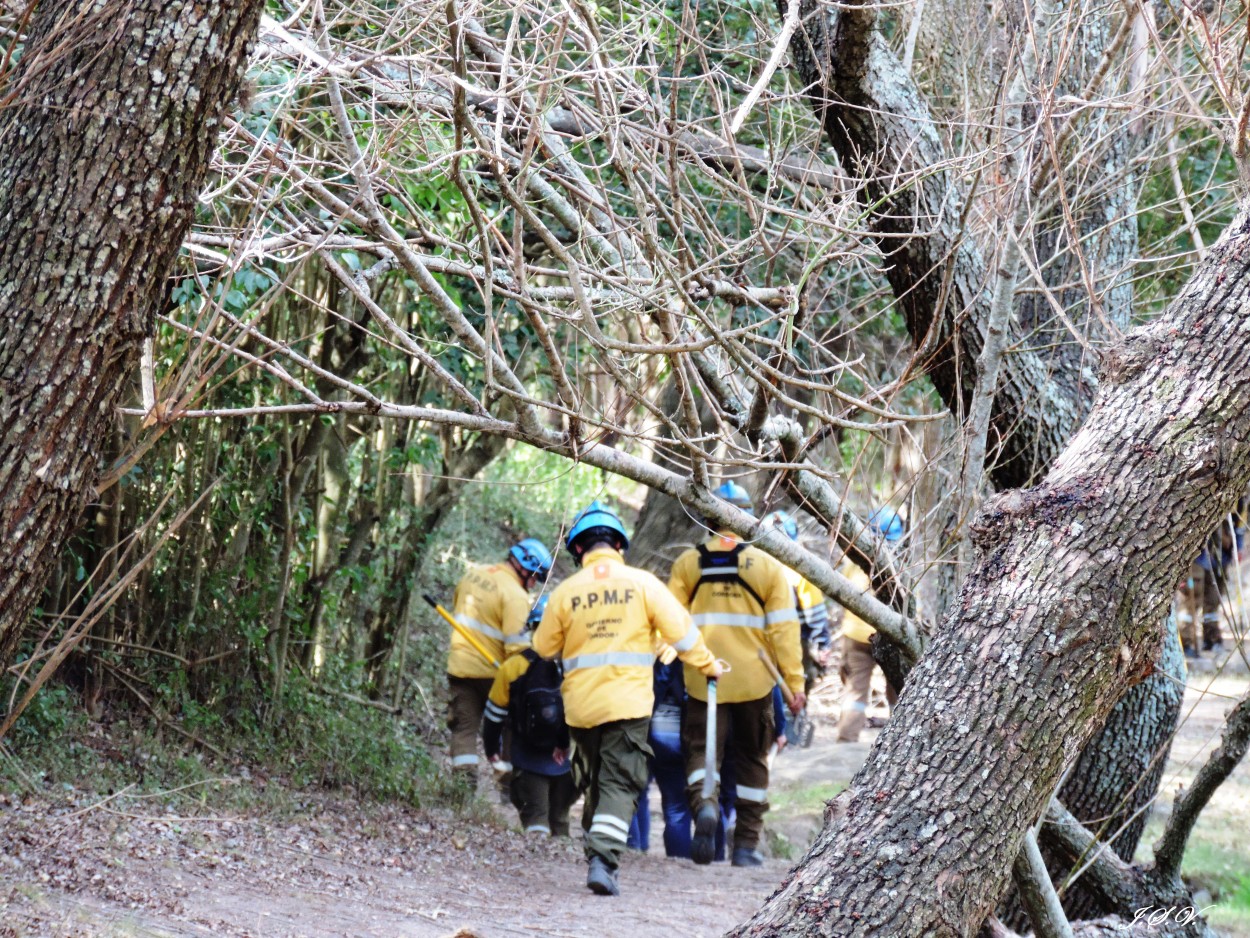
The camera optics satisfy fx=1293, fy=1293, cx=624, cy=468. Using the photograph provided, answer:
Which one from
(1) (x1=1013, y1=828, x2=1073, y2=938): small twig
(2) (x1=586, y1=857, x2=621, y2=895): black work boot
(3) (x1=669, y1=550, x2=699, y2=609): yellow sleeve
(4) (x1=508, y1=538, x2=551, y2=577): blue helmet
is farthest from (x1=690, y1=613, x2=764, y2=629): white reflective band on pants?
(1) (x1=1013, y1=828, x2=1073, y2=938): small twig

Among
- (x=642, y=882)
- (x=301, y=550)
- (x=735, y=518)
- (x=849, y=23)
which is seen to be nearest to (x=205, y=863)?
(x=642, y=882)

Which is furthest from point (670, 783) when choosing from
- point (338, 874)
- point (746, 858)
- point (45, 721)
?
point (45, 721)

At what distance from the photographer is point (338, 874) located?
655 centimetres

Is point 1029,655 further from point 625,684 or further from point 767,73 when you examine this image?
point 625,684

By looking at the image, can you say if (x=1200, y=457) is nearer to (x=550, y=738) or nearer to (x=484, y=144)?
(x=484, y=144)

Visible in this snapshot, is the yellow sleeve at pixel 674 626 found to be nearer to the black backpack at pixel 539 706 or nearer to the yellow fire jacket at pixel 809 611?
the black backpack at pixel 539 706

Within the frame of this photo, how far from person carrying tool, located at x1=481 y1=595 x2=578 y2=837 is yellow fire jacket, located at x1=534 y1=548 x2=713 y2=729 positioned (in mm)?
917

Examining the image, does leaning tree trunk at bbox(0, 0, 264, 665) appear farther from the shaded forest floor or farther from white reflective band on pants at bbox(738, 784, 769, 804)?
white reflective band on pants at bbox(738, 784, 769, 804)

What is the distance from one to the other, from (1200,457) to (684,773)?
19.8 feet

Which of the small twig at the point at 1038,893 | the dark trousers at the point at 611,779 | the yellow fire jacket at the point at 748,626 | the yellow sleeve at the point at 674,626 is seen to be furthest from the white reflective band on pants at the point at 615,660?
the small twig at the point at 1038,893

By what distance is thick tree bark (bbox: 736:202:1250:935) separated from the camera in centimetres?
306

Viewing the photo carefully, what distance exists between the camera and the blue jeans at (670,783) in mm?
8727

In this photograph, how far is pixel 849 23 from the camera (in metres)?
5.21

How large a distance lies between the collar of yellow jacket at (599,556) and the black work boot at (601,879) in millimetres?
1681
